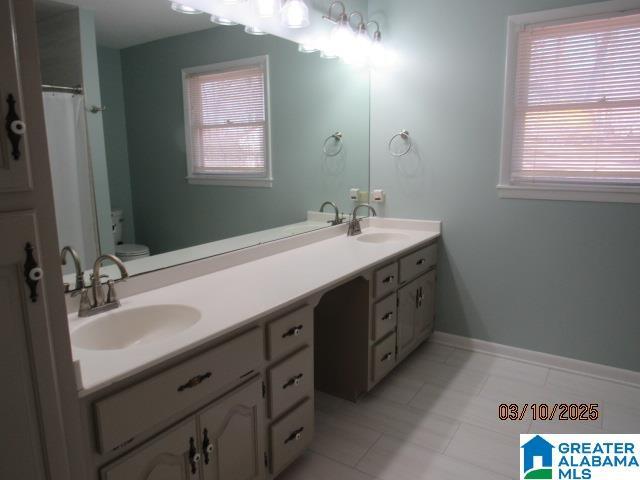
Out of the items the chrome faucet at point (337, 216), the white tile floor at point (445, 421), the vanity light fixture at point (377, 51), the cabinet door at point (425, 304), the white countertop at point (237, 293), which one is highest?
the vanity light fixture at point (377, 51)

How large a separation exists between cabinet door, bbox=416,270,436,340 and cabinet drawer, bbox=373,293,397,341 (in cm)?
38

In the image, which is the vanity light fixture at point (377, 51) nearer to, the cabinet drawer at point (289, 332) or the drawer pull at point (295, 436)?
the cabinet drawer at point (289, 332)

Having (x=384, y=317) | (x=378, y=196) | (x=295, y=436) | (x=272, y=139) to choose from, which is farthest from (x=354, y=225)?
(x=295, y=436)

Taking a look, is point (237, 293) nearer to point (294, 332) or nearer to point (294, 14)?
point (294, 332)

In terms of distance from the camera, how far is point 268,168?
2.50 metres

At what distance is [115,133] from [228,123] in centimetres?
62

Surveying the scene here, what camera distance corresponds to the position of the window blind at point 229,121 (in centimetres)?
207

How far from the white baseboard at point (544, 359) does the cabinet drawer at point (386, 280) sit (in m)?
0.89

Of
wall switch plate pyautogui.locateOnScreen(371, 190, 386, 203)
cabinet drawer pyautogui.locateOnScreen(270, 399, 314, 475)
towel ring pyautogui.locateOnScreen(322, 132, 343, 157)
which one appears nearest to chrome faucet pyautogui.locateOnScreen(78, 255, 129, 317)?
cabinet drawer pyautogui.locateOnScreen(270, 399, 314, 475)

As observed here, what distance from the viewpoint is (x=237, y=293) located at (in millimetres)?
1830

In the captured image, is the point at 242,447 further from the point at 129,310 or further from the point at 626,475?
the point at 626,475

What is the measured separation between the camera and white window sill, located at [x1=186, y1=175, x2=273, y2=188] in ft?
6.93

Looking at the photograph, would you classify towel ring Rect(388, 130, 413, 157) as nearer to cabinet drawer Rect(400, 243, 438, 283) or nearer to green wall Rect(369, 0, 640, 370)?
green wall Rect(369, 0, 640, 370)

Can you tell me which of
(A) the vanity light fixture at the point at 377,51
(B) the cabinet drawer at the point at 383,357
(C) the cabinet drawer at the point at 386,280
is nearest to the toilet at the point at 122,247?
(C) the cabinet drawer at the point at 386,280
